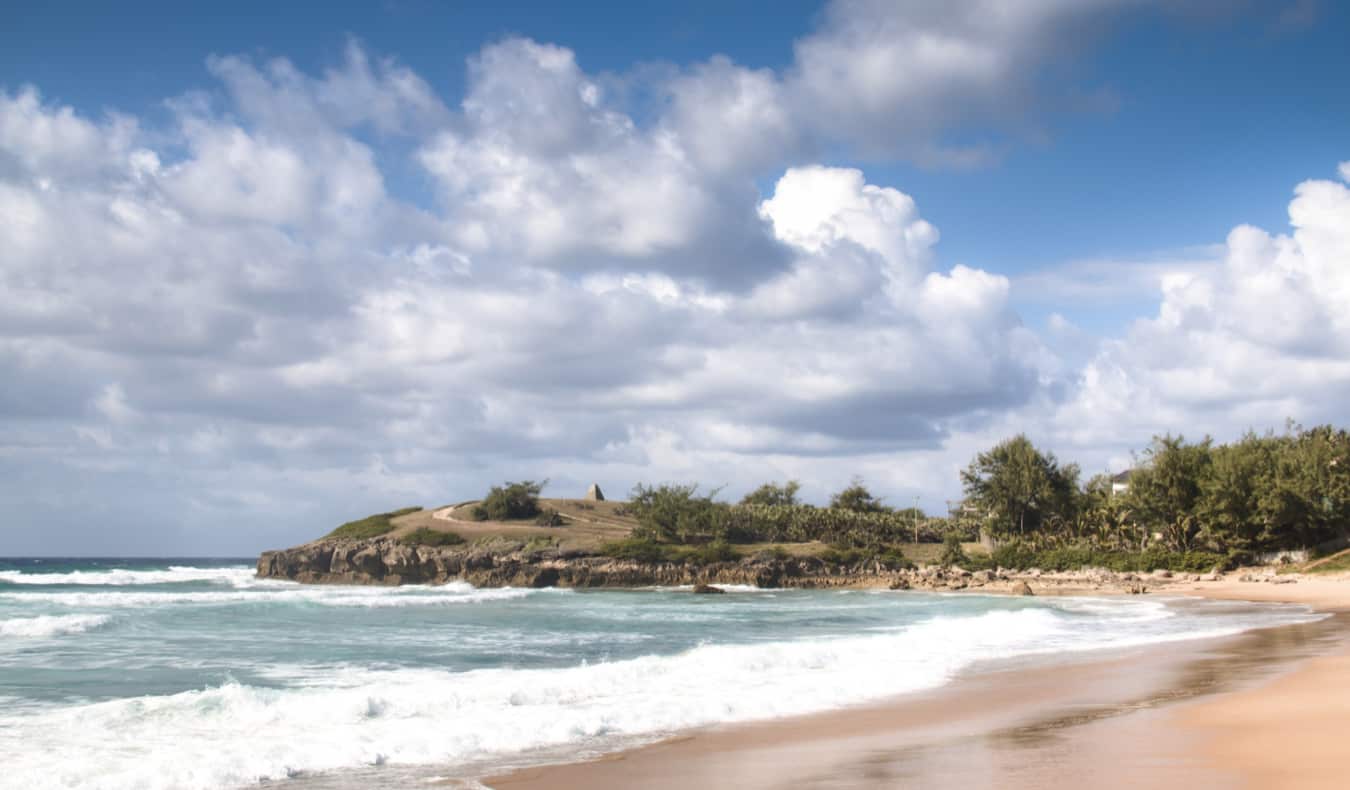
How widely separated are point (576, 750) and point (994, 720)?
5843mm

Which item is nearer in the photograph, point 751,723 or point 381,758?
point 381,758

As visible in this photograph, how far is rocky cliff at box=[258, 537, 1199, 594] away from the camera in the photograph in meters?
62.2

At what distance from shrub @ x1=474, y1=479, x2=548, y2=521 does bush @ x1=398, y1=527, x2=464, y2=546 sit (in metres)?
8.54

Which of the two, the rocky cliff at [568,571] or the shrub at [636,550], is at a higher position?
the shrub at [636,550]

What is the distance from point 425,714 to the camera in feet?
46.6

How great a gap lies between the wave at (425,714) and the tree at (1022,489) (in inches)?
2026

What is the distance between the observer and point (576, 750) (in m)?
11.8

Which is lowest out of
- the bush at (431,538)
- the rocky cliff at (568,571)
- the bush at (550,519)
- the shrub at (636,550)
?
the rocky cliff at (568,571)

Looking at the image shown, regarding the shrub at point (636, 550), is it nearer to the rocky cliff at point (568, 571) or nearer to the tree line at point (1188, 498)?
the rocky cliff at point (568, 571)

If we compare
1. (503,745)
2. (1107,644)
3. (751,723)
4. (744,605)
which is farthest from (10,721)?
(744,605)

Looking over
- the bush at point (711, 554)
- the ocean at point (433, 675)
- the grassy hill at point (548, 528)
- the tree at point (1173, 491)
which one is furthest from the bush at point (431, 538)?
the tree at point (1173, 491)

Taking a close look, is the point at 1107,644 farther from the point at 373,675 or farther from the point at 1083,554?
the point at 1083,554

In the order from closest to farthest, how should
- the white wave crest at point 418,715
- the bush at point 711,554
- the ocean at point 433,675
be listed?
the white wave crest at point 418,715 < the ocean at point 433,675 < the bush at point 711,554

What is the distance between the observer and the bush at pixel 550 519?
79.6 meters
